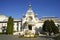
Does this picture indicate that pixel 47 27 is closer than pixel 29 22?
Yes

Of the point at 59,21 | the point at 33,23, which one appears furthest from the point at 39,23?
the point at 59,21

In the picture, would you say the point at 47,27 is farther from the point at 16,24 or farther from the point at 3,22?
the point at 3,22

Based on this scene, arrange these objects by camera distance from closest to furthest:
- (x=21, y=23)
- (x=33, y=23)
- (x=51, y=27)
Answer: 1. (x=51, y=27)
2. (x=33, y=23)
3. (x=21, y=23)

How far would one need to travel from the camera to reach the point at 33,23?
149 feet

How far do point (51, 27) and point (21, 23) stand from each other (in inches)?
609

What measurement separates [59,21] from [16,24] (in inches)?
597

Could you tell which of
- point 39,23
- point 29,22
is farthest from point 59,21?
point 29,22

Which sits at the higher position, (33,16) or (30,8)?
(30,8)

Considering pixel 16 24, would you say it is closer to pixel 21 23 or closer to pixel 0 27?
pixel 21 23

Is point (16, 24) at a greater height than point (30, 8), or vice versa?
point (30, 8)

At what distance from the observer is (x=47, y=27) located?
1426 inches

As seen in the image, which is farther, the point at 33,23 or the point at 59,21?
the point at 59,21

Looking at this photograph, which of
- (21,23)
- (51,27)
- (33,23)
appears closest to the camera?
(51,27)

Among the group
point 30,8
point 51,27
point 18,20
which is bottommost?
point 51,27
